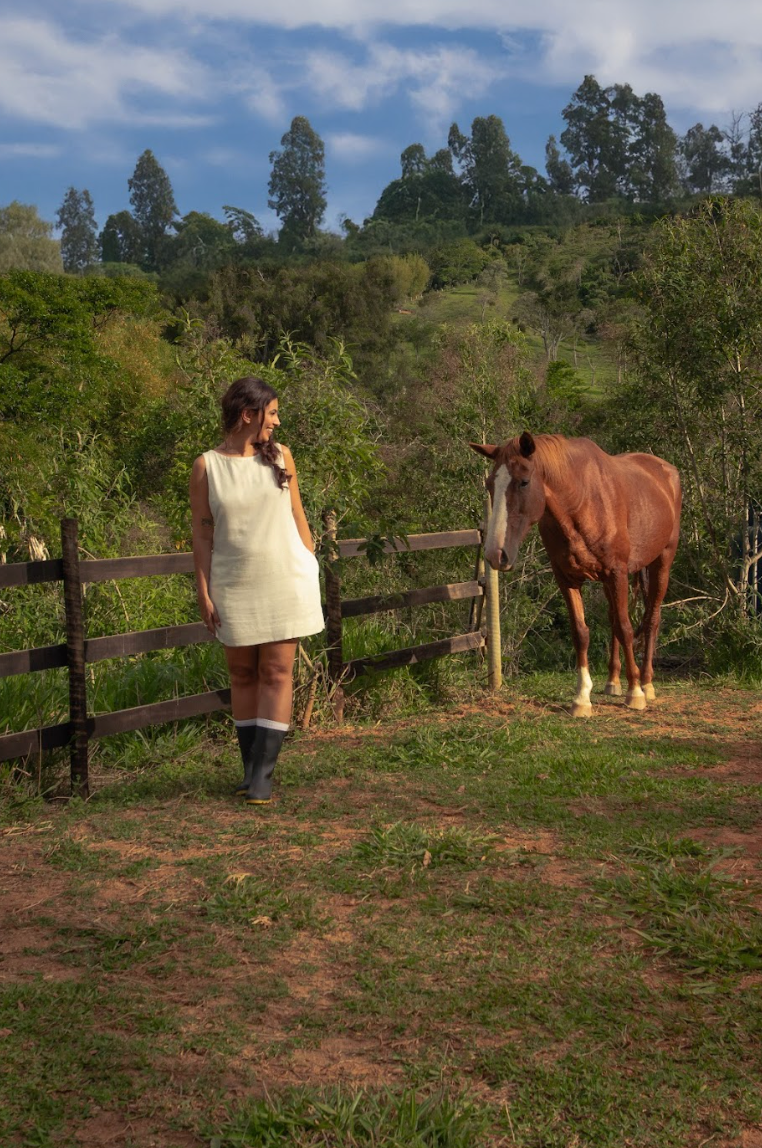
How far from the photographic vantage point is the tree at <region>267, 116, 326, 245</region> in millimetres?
111500

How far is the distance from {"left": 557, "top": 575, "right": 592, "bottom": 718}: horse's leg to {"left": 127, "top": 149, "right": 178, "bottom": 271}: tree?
132m

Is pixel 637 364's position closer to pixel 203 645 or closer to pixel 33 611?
pixel 203 645

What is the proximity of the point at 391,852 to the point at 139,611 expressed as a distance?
4.96 m

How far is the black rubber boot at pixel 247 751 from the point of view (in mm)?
4625

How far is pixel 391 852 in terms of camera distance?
12.3 ft

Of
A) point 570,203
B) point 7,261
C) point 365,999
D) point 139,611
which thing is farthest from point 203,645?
point 570,203

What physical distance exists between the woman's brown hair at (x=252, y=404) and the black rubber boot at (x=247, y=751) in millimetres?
1132

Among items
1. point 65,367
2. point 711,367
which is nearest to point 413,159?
point 65,367

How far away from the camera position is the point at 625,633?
714cm

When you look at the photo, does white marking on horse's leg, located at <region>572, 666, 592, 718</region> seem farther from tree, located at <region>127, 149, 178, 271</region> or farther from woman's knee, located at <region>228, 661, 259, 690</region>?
tree, located at <region>127, 149, 178, 271</region>

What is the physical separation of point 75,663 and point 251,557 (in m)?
1.09

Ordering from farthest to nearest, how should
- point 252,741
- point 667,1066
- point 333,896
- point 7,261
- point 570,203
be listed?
point 570,203
point 7,261
point 252,741
point 333,896
point 667,1066

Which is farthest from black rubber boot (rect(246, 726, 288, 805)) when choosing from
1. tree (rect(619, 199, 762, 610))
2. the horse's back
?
tree (rect(619, 199, 762, 610))

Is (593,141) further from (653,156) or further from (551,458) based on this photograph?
(551,458)
